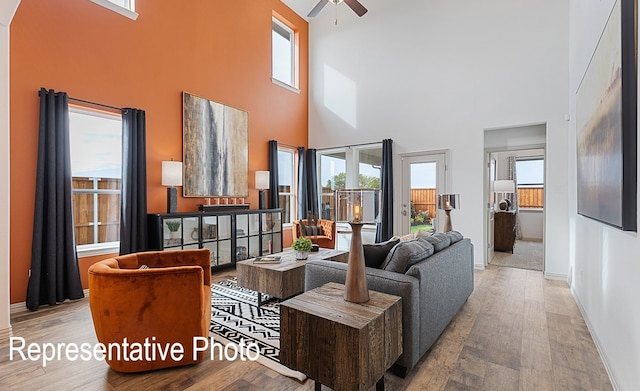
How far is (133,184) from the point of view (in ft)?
13.4

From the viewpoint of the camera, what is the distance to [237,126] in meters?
5.62

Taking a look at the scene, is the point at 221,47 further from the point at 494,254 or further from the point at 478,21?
the point at 494,254

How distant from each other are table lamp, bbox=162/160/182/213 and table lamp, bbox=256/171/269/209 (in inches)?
60.3

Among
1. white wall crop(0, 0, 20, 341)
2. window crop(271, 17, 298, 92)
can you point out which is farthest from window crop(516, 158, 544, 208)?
white wall crop(0, 0, 20, 341)

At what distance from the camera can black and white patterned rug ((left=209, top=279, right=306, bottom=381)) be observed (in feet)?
7.91

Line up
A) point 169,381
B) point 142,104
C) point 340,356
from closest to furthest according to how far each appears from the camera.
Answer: point 340,356
point 169,381
point 142,104

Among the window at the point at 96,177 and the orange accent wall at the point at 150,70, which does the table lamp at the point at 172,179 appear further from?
the window at the point at 96,177

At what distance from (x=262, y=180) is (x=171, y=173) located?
5.63 ft

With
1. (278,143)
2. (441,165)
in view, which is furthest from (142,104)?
(441,165)

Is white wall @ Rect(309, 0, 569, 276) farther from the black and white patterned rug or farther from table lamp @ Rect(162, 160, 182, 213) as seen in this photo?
the black and white patterned rug

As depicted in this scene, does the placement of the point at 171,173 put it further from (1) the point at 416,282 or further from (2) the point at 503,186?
(2) the point at 503,186

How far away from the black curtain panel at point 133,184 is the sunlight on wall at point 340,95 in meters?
3.87

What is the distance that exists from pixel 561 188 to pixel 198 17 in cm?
617

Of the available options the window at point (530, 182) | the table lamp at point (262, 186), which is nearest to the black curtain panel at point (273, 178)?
the table lamp at point (262, 186)
